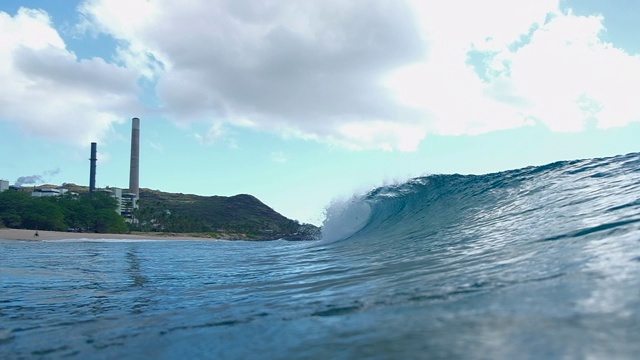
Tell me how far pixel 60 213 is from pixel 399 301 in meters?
63.0

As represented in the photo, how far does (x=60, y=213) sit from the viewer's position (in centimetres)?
5909

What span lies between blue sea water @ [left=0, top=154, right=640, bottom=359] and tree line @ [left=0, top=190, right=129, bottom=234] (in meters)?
55.0

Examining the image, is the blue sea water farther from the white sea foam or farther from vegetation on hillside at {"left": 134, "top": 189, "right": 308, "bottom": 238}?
vegetation on hillside at {"left": 134, "top": 189, "right": 308, "bottom": 238}

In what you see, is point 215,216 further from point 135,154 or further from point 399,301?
point 399,301

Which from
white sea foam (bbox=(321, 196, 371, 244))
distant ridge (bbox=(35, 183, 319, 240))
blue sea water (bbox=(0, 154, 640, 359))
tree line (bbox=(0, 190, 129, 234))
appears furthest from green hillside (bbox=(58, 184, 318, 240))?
blue sea water (bbox=(0, 154, 640, 359))

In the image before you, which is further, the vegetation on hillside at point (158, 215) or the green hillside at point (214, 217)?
the green hillside at point (214, 217)

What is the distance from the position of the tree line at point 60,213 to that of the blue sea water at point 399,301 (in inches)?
2166

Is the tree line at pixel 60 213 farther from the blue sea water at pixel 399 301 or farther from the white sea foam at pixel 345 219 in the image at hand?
the blue sea water at pixel 399 301

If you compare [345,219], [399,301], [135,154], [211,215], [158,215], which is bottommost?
[399,301]

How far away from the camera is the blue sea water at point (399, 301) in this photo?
257cm

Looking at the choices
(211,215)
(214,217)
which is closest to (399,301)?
(214,217)

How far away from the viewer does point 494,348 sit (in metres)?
2.34

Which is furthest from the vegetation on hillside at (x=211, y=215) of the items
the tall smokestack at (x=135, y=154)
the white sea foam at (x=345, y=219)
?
the white sea foam at (x=345, y=219)

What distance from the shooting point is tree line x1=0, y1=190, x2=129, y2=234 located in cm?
5719
